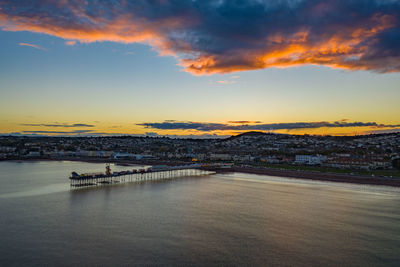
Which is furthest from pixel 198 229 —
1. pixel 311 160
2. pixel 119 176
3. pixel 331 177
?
pixel 311 160

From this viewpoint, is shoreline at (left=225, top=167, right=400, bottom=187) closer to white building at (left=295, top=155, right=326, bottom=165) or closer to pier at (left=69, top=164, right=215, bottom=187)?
pier at (left=69, top=164, right=215, bottom=187)

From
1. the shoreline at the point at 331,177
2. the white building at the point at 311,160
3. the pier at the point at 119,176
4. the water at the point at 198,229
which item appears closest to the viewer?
the water at the point at 198,229

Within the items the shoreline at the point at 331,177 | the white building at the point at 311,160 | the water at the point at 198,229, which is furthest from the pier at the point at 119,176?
the white building at the point at 311,160

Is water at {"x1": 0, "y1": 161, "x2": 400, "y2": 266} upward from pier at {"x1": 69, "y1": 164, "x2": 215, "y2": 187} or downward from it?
upward

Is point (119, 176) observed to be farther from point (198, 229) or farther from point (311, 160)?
point (311, 160)

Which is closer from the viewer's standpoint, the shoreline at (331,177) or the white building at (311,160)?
the shoreline at (331,177)

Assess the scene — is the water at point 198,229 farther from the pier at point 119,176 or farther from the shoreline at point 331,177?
the shoreline at point 331,177

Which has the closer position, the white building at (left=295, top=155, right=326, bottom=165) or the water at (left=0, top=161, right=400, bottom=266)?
the water at (left=0, top=161, right=400, bottom=266)

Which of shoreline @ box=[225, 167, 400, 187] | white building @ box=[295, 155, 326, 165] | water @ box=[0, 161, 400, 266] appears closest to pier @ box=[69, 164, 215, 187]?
water @ box=[0, 161, 400, 266]

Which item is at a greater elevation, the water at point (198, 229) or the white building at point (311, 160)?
the water at point (198, 229)
